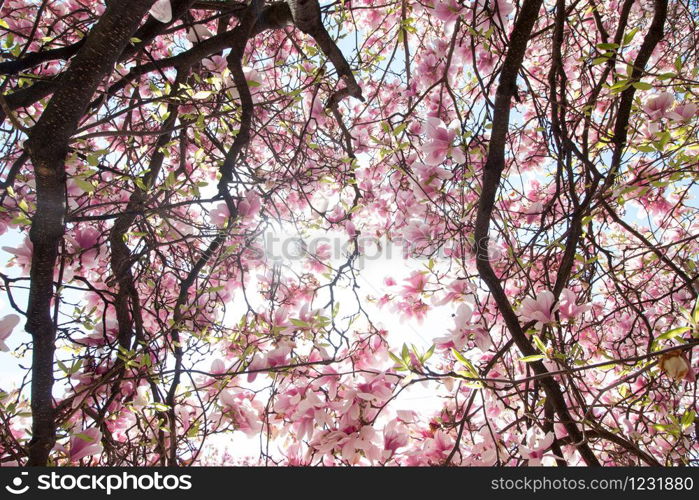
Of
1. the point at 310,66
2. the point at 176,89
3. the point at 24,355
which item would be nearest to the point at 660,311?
the point at 310,66

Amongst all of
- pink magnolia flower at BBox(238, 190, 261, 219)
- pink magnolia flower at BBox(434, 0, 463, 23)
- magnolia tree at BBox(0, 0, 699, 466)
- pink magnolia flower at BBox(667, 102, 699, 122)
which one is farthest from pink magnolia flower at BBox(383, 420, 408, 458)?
pink magnolia flower at BBox(434, 0, 463, 23)

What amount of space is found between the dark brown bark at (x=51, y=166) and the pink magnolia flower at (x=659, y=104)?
1.44m

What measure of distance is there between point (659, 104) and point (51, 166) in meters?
1.67

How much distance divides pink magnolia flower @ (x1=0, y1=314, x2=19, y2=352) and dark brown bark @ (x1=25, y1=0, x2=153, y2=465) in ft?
0.41

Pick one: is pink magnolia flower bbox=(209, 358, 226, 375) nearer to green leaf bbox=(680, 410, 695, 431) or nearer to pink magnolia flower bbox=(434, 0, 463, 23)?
green leaf bbox=(680, 410, 695, 431)

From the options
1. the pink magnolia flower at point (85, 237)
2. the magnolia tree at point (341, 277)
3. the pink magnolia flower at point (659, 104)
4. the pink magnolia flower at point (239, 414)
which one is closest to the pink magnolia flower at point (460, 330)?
the magnolia tree at point (341, 277)

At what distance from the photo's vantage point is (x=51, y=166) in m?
0.83

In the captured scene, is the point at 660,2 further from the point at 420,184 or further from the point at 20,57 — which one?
the point at 20,57

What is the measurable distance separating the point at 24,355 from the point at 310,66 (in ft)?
5.11

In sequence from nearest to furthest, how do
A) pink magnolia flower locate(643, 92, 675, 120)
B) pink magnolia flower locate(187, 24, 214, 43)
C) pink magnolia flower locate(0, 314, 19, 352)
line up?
pink magnolia flower locate(0, 314, 19, 352) → pink magnolia flower locate(643, 92, 675, 120) → pink magnolia flower locate(187, 24, 214, 43)

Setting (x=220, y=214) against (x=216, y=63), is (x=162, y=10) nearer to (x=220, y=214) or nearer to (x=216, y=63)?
(x=216, y=63)

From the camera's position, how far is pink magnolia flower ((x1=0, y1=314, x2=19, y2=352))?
38.2 inches

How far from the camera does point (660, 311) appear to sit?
7.49ft
